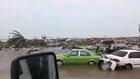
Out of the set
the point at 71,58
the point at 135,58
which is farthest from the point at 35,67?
the point at 71,58

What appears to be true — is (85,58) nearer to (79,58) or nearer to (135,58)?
(79,58)

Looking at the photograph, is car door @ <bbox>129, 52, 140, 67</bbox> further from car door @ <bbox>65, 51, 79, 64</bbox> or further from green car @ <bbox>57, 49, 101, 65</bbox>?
car door @ <bbox>65, 51, 79, 64</bbox>

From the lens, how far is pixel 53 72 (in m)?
3.00

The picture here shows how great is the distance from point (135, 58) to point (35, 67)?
24743mm

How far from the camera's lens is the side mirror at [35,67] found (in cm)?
271

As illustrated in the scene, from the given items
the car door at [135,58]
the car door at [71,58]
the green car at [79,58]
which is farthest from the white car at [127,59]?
the car door at [71,58]

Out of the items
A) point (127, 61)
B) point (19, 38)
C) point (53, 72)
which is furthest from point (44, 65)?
point (127, 61)

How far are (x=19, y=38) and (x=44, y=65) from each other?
423 centimetres

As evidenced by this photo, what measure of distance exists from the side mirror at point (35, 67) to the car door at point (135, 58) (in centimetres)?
2433

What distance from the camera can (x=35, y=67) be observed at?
289cm

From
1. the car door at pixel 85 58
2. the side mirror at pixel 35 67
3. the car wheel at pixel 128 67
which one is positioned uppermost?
the side mirror at pixel 35 67

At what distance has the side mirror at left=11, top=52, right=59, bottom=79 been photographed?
2707 mm

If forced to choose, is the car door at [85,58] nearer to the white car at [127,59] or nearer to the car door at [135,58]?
the white car at [127,59]

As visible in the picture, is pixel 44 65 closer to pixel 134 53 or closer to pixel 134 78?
pixel 134 78
